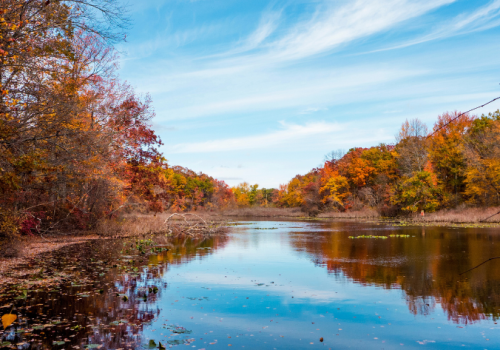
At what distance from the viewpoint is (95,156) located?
24.1 m

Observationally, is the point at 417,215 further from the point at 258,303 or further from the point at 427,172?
the point at 258,303

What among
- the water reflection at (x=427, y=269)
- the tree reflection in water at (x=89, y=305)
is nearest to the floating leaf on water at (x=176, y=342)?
the tree reflection in water at (x=89, y=305)

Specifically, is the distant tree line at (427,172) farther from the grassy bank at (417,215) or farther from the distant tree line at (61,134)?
the distant tree line at (61,134)

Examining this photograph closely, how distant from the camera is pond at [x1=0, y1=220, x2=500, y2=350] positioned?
25.2 feet

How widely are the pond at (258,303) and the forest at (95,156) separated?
4590mm

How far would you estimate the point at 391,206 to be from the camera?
6222 cm

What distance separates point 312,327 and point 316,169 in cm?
10014

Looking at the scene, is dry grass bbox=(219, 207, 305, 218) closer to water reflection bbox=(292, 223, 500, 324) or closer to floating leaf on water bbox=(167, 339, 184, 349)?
water reflection bbox=(292, 223, 500, 324)

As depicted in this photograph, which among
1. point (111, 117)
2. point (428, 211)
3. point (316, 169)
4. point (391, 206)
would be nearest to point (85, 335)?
point (111, 117)

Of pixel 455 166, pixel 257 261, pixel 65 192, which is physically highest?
pixel 455 166

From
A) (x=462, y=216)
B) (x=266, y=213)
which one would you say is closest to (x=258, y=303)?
(x=462, y=216)

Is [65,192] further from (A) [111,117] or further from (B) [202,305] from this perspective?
(B) [202,305]

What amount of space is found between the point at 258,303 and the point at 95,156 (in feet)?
56.6

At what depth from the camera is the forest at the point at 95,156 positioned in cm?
1246
